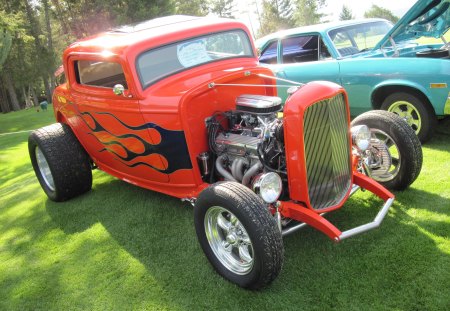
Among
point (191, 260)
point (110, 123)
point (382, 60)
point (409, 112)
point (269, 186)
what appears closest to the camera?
point (269, 186)

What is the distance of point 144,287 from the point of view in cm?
291

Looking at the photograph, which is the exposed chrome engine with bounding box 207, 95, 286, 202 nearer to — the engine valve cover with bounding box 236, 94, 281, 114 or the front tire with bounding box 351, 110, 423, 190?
the engine valve cover with bounding box 236, 94, 281, 114

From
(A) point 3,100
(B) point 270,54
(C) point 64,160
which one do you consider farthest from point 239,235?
(A) point 3,100

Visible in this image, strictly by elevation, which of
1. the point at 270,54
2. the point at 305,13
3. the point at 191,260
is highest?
the point at 270,54

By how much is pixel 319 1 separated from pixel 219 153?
59.2 metres

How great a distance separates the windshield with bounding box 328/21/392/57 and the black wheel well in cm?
93

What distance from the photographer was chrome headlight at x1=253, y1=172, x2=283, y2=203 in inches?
104

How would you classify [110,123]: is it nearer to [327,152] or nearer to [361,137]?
[327,152]

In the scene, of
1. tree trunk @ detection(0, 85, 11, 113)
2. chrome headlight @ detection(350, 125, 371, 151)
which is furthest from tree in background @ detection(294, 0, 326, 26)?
chrome headlight @ detection(350, 125, 371, 151)

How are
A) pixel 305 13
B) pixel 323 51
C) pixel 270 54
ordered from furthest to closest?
pixel 305 13
pixel 270 54
pixel 323 51

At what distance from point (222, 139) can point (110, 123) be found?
1233 mm

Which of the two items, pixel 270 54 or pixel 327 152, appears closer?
pixel 327 152

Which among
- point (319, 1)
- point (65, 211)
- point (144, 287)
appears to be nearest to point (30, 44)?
point (65, 211)

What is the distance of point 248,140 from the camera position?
317 centimetres
